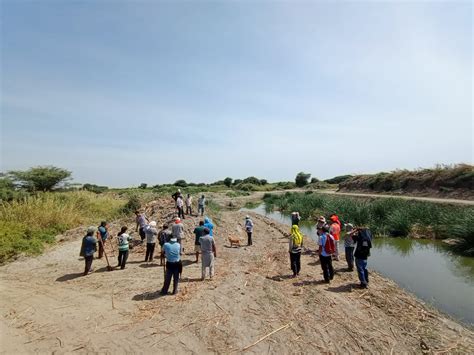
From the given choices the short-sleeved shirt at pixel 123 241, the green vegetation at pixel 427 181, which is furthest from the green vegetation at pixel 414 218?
the short-sleeved shirt at pixel 123 241

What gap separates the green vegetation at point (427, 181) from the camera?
2526cm

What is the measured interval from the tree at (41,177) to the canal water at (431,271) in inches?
1033

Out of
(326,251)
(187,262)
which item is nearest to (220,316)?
(326,251)

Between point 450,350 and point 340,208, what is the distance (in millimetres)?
18486

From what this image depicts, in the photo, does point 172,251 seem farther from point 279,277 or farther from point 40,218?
point 40,218

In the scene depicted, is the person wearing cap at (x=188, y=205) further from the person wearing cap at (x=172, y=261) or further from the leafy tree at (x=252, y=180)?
the leafy tree at (x=252, y=180)

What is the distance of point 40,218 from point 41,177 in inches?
430

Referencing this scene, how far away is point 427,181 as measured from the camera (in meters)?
30.1

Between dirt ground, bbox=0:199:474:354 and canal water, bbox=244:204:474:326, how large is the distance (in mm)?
1259

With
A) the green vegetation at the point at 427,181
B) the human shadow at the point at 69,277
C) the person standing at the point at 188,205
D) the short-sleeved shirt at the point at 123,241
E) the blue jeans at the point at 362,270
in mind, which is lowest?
the human shadow at the point at 69,277

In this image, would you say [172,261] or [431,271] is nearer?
[172,261]

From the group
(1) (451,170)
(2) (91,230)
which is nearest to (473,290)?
(2) (91,230)

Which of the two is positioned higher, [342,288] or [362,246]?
[362,246]

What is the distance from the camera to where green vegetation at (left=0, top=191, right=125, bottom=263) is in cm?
1423
